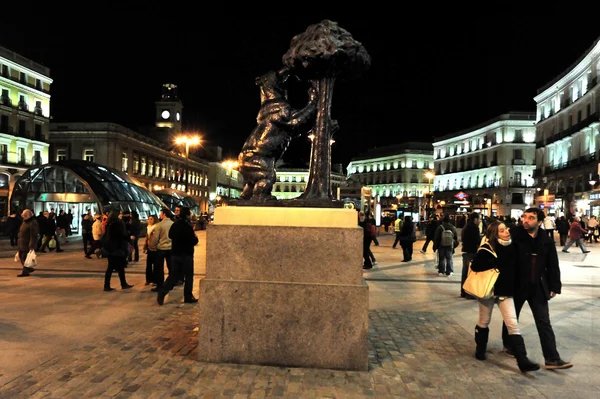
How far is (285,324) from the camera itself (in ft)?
15.7

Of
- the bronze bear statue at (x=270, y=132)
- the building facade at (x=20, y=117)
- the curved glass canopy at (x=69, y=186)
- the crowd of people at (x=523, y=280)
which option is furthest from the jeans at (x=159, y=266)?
the building facade at (x=20, y=117)

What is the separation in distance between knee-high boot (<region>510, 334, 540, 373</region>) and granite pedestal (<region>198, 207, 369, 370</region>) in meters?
1.62

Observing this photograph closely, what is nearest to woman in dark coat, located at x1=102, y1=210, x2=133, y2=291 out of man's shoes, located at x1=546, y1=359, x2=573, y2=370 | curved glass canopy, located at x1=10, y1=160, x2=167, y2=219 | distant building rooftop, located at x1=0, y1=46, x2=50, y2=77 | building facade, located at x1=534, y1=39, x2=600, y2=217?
man's shoes, located at x1=546, y1=359, x2=573, y2=370

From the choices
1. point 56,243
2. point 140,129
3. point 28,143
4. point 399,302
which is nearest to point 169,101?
point 140,129

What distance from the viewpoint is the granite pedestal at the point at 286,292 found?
4.74 meters

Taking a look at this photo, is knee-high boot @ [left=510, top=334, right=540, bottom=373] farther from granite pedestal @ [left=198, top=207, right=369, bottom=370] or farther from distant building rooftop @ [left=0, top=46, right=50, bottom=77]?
distant building rooftop @ [left=0, top=46, right=50, bottom=77]

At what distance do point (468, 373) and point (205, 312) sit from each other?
8.92 feet

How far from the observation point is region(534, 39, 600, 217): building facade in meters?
42.1

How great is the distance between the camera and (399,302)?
8656mm

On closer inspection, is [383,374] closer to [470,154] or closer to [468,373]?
[468,373]

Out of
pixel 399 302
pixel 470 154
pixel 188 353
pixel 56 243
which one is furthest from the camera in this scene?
pixel 470 154

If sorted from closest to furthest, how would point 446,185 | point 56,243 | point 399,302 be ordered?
1. point 399,302
2. point 56,243
3. point 446,185

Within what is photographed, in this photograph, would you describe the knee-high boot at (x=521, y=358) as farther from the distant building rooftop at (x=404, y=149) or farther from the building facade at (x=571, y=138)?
the distant building rooftop at (x=404, y=149)

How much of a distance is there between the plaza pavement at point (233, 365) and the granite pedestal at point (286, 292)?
174mm
